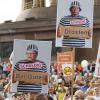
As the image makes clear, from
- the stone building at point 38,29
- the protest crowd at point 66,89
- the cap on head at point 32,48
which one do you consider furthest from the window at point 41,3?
the cap on head at point 32,48

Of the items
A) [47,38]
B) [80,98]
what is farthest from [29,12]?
[80,98]

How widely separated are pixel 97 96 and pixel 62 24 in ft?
5.35

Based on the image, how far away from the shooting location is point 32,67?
11.4 metres

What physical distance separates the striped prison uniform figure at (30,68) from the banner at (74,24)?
56 centimetres

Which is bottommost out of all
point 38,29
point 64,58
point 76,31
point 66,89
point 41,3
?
point 66,89

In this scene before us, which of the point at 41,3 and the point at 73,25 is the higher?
the point at 41,3

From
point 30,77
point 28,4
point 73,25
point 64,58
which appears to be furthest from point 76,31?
point 28,4

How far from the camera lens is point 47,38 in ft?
111

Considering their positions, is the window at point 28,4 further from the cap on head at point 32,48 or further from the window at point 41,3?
the cap on head at point 32,48

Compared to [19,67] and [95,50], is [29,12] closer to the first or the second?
[95,50]

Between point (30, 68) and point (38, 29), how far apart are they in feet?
74.2

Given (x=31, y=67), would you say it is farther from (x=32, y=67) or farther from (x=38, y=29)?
(x=38, y=29)

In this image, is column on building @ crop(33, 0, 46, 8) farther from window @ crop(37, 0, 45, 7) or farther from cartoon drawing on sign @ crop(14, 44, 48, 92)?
cartoon drawing on sign @ crop(14, 44, 48, 92)

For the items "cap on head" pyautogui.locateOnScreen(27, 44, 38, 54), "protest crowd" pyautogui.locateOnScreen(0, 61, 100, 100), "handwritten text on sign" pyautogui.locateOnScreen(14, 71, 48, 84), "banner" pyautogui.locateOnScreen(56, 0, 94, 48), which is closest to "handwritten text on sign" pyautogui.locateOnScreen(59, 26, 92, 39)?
"banner" pyautogui.locateOnScreen(56, 0, 94, 48)
